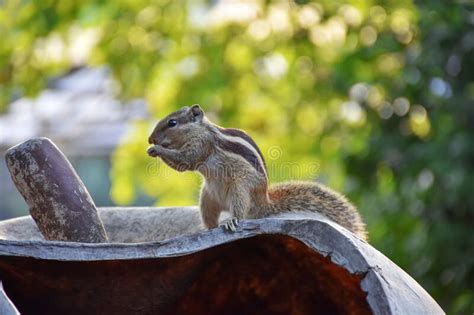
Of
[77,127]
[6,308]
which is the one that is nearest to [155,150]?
[6,308]

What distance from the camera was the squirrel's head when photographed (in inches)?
85.0

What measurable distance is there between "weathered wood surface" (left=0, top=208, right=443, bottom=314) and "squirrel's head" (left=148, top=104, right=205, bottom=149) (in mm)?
800

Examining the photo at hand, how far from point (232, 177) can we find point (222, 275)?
63 centimetres

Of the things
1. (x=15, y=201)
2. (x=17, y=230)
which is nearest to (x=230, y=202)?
(x=17, y=230)

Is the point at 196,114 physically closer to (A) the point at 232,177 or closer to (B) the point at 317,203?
(A) the point at 232,177

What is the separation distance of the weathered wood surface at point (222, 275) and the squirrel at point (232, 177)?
0.39 metres

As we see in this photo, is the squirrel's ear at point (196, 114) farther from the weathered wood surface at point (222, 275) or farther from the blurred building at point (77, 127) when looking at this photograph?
the blurred building at point (77, 127)

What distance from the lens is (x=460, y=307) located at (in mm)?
4102

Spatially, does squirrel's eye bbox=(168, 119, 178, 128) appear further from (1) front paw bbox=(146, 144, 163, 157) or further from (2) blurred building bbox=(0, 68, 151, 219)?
(2) blurred building bbox=(0, 68, 151, 219)

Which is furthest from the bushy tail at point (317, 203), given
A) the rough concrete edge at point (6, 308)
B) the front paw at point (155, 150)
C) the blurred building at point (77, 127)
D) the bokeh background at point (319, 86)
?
the blurred building at point (77, 127)

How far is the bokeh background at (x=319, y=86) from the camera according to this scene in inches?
181

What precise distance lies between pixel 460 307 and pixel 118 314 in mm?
3004

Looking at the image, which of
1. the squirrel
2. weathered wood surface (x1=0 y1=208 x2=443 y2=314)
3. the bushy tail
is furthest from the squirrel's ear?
weathered wood surface (x1=0 y1=208 x2=443 y2=314)

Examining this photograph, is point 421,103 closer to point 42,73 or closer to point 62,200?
point 42,73
